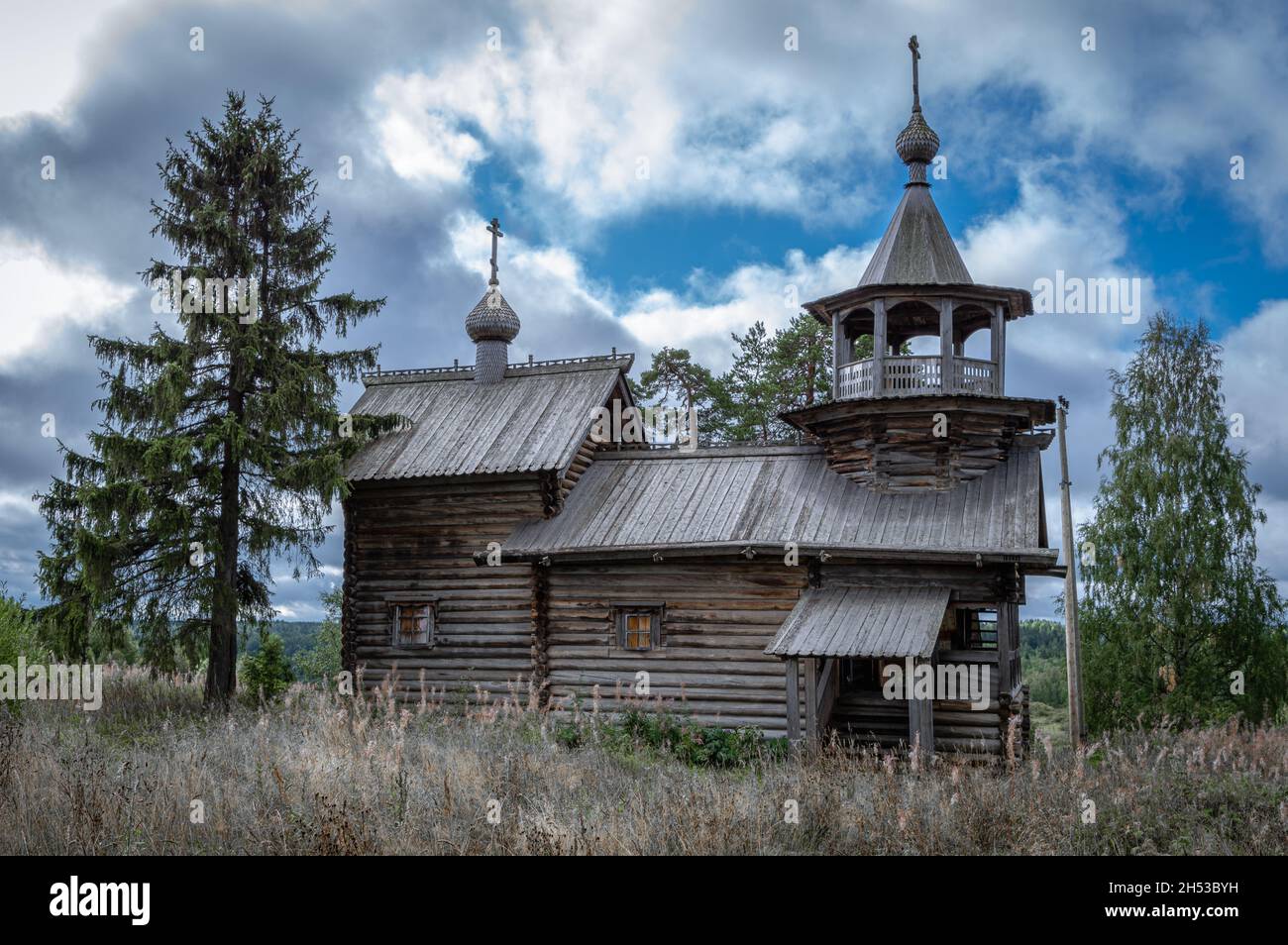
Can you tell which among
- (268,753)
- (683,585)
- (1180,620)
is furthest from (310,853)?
(1180,620)

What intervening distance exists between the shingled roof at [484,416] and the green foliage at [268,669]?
3706 mm

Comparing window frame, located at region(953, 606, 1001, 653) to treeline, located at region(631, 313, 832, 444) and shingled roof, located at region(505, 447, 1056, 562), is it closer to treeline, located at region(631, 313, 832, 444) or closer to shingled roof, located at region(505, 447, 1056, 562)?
shingled roof, located at region(505, 447, 1056, 562)

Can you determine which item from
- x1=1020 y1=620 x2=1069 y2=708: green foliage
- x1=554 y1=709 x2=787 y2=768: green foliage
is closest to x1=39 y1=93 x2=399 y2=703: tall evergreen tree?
x1=554 y1=709 x2=787 y2=768: green foliage

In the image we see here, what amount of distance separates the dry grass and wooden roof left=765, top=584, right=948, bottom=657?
246cm

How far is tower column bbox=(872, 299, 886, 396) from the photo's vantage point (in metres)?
18.9

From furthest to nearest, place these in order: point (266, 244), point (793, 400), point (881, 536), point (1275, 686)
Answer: point (793, 400) → point (1275, 686) → point (266, 244) → point (881, 536)

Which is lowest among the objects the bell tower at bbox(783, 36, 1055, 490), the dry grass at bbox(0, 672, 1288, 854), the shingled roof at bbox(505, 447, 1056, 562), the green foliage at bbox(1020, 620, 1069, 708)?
the green foliage at bbox(1020, 620, 1069, 708)

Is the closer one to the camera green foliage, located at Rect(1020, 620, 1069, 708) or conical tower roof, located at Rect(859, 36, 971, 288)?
conical tower roof, located at Rect(859, 36, 971, 288)

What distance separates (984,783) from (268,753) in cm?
747

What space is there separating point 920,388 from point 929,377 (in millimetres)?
265

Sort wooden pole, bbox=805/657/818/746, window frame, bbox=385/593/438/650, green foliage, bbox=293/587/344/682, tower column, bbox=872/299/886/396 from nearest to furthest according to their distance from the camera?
wooden pole, bbox=805/657/818/746, tower column, bbox=872/299/886/396, window frame, bbox=385/593/438/650, green foliage, bbox=293/587/344/682

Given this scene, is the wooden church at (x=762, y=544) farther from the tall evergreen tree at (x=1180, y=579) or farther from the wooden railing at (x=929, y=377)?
the tall evergreen tree at (x=1180, y=579)
